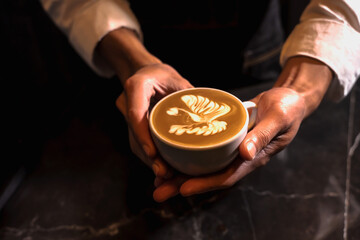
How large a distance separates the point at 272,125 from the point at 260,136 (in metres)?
0.07

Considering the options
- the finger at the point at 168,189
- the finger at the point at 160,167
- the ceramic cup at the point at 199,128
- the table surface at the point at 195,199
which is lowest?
the table surface at the point at 195,199

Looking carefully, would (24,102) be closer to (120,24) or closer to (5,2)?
(5,2)


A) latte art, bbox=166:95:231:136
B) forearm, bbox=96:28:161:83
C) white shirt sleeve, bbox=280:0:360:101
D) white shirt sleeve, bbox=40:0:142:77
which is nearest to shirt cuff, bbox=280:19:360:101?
white shirt sleeve, bbox=280:0:360:101

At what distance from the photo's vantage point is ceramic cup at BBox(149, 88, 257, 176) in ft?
2.47

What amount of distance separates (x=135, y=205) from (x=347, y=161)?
0.80 meters

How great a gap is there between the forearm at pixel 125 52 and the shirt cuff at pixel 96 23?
0.03m

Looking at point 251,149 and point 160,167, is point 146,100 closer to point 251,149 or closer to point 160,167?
point 160,167

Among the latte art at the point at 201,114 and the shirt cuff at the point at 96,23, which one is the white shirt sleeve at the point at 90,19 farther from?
the latte art at the point at 201,114

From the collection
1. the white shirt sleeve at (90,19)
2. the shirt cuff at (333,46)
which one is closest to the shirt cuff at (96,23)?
the white shirt sleeve at (90,19)

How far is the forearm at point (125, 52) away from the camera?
3.96 ft

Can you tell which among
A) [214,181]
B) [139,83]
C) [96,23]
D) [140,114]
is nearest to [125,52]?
[96,23]

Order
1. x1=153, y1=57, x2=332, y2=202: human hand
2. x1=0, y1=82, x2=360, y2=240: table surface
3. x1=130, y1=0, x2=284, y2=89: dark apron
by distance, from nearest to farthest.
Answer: x1=153, y1=57, x2=332, y2=202: human hand → x1=0, y1=82, x2=360, y2=240: table surface → x1=130, y1=0, x2=284, y2=89: dark apron

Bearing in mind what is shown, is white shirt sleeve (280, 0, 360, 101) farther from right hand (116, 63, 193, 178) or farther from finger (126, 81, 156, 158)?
finger (126, 81, 156, 158)

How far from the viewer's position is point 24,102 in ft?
5.01
